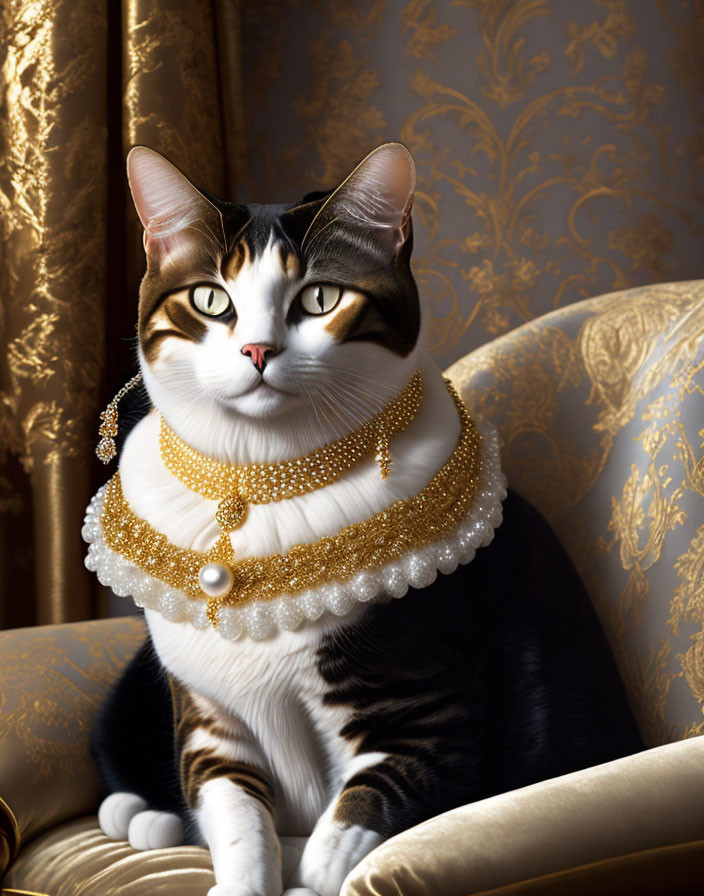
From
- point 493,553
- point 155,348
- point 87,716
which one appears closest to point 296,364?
point 155,348

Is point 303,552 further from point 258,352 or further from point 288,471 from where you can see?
point 258,352

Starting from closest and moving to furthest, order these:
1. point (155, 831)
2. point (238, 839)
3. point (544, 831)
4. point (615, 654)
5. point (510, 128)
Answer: point (544, 831), point (238, 839), point (155, 831), point (615, 654), point (510, 128)

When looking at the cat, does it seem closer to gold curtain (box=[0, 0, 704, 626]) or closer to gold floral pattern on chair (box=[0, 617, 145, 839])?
gold floral pattern on chair (box=[0, 617, 145, 839])

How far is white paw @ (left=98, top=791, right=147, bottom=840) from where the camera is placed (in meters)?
0.87

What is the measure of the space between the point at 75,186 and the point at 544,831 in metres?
1.30

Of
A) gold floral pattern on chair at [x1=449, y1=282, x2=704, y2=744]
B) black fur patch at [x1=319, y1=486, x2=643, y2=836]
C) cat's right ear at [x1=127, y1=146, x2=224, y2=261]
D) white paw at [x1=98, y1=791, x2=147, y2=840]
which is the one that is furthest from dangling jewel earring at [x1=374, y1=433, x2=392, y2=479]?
white paw at [x1=98, y1=791, x2=147, y2=840]

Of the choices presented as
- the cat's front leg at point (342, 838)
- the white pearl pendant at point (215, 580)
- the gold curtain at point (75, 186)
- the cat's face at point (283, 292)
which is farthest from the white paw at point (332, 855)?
the gold curtain at point (75, 186)

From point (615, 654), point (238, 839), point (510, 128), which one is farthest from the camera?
point (510, 128)

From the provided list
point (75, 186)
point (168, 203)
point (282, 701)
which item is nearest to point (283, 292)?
point (168, 203)

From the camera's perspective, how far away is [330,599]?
2.38ft

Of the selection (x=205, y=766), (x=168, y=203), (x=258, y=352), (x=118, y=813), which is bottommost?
(x=118, y=813)

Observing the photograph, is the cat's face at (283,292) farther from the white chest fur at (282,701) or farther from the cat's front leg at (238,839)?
the cat's front leg at (238,839)

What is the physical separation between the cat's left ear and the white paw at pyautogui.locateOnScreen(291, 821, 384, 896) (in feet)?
1.61

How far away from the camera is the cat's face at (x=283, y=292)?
708 millimetres
